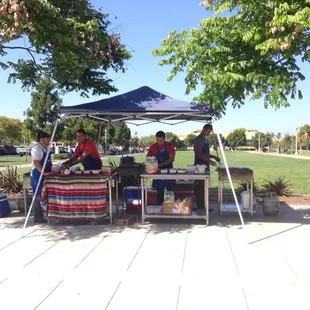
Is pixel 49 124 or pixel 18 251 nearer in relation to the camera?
pixel 18 251

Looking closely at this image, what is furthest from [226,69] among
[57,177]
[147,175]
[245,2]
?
[57,177]

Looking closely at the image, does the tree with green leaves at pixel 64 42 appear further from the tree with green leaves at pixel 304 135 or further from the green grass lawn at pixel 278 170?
the tree with green leaves at pixel 304 135

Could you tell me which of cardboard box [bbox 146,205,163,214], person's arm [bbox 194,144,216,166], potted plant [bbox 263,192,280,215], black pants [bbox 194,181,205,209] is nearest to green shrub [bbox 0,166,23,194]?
cardboard box [bbox 146,205,163,214]

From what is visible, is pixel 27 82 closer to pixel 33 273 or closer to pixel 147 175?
pixel 147 175

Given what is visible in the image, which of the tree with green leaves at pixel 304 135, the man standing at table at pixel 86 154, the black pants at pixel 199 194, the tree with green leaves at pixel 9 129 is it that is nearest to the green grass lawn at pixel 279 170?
the black pants at pixel 199 194

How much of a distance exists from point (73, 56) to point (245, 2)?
3.26 meters

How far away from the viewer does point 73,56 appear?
732cm

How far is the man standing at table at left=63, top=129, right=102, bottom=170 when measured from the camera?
7906 millimetres

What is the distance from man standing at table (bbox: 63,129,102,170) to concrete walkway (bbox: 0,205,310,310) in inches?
56.9

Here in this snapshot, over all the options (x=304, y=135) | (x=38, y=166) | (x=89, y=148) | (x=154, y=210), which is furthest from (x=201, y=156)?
(x=304, y=135)

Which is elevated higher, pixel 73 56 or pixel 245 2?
pixel 245 2

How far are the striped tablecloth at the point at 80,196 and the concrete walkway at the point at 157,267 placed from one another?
0.26 meters

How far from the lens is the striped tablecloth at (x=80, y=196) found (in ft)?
23.6

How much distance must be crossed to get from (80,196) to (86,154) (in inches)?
38.8
